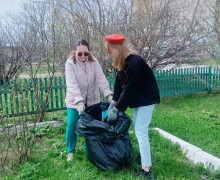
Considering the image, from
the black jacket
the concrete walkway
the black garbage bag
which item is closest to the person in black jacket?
the black jacket

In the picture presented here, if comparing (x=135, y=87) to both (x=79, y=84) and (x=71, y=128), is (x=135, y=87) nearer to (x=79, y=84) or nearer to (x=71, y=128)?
(x=79, y=84)

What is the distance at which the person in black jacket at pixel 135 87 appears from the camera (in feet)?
9.12

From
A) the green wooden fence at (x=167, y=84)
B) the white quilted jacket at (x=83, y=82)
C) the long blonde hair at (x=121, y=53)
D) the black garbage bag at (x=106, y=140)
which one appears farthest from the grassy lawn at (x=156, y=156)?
the long blonde hair at (x=121, y=53)

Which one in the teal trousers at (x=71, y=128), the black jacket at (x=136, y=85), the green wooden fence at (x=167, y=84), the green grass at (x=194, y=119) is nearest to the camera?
the black jacket at (x=136, y=85)

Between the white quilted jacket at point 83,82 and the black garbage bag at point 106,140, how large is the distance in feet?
0.98

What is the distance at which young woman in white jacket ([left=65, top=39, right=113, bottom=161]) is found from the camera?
3344 millimetres

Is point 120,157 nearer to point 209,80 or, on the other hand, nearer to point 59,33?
point 59,33

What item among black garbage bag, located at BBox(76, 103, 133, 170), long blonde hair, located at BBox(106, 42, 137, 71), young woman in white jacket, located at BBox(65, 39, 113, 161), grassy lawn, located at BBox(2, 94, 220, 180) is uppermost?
long blonde hair, located at BBox(106, 42, 137, 71)

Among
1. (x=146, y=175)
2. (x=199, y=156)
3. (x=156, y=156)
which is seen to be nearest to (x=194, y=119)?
(x=199, y=156)

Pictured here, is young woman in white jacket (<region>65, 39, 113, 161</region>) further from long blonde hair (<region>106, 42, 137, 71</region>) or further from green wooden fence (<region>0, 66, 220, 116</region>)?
green wooden fence (<region>0, 66, 220, 116</region>)

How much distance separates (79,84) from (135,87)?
93 cm

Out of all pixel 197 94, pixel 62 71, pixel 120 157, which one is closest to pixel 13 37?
pixel 62 71

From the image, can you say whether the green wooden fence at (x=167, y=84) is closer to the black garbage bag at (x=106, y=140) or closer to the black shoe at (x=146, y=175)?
the black garbage bag at (x=106, y=140)

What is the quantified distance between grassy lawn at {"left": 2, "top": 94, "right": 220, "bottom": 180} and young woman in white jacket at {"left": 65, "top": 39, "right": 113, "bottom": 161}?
0.96ft
